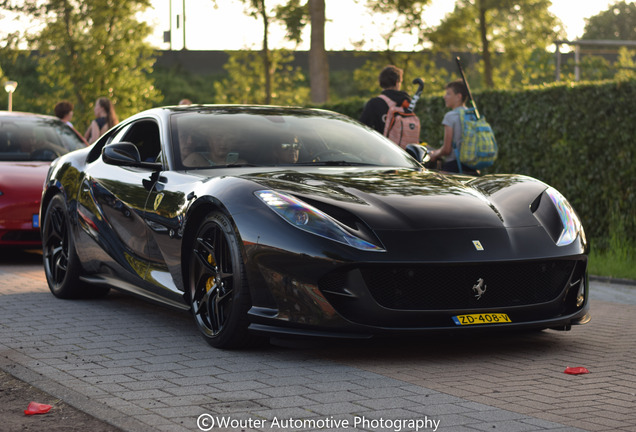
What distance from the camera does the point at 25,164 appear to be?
36.1 ft

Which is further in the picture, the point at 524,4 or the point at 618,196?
the point at 524,4

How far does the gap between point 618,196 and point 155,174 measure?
6220 mm

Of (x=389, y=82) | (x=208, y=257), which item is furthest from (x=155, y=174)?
(x=389, y=82)

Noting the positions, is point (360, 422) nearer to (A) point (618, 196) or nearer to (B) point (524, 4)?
(A) point (618, 196)

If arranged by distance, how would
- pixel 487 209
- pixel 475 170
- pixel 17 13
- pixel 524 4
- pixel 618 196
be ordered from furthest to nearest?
pixel 524 4 → pixel 17 13 → pixel 618 196 → pixel 475 170 → pixel 487 209

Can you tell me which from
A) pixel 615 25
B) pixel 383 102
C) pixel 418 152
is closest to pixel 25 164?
pixel 383 102

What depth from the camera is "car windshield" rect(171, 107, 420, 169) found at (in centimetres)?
632

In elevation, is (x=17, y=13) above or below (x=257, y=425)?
above

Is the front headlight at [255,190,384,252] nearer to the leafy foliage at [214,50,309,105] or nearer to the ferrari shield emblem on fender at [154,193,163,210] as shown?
the ferrari shield emblem on fender at [154,193,163,210]

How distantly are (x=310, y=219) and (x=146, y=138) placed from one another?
7.57ft

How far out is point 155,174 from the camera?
21.0 feet

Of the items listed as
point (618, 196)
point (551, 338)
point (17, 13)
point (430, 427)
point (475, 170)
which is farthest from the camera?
point (17, 13)

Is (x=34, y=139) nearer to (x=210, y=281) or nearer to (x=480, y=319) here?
(x=210, y=281)

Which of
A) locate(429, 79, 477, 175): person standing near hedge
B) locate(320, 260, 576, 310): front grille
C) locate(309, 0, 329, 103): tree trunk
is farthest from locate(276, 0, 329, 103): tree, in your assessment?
locate(320, 260, 576, 310): front grille
